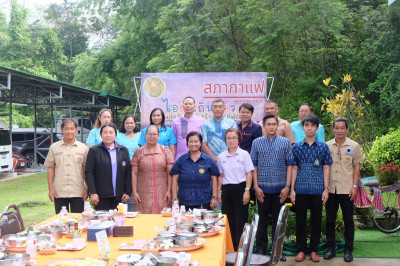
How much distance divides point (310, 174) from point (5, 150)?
1238 centimetres

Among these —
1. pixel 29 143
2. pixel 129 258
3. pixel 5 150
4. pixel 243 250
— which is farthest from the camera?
pixel 29 143

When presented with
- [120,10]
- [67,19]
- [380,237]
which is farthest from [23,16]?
[380,237]

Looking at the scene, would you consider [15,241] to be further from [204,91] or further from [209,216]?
[204,91]

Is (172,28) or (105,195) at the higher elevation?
(172,28)

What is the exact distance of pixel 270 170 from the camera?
18.8ft

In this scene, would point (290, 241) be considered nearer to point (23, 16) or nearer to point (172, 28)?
point (172, 28)

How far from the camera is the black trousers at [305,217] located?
5.73m

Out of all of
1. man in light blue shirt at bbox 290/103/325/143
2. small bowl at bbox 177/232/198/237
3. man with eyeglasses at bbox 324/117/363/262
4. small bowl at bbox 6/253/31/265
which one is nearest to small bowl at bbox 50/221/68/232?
small bowl at bbox 6/253/31/265

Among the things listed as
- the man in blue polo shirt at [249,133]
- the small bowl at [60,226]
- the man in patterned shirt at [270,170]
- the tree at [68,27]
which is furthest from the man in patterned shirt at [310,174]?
the tree at [68,27]

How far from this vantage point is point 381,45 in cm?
1528

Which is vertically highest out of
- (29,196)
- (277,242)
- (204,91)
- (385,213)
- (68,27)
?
(68,27)

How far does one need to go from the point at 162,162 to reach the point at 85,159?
867mm

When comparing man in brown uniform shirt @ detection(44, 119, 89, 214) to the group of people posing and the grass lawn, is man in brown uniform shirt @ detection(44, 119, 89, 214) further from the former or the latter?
the grass lawn

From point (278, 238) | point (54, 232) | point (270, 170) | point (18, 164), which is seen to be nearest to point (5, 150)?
point (18, 164)
